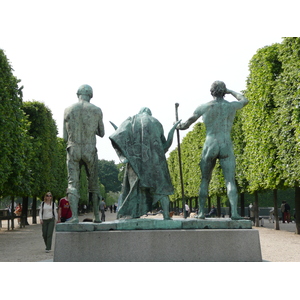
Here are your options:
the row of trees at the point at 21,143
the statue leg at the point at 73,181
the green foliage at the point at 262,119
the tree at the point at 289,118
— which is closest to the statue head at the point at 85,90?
the statue leg at the point at 73,181

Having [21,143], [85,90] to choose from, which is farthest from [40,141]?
[85,90]

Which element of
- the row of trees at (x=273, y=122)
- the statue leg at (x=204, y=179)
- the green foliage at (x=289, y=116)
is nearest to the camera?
the statue leg at (x=204, y=179)

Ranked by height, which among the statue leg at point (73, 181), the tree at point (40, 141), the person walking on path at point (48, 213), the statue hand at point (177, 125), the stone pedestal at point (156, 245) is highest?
the tree at point (40, 141)

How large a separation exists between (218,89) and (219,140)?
3.50ft

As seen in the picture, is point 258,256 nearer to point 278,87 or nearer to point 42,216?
point 42,216

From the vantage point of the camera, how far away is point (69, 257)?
26.8 feet

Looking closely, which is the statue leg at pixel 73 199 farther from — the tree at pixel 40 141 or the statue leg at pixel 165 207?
the tree at pixel 40 141

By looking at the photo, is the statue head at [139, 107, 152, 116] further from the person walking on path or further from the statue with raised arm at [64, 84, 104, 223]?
the person walking on path

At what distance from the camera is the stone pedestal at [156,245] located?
817 centimetres

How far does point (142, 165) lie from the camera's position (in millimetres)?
9148

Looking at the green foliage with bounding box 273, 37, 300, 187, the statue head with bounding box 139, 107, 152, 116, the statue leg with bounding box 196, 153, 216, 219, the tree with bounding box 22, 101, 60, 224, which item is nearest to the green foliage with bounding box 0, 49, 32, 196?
the tree with bounding box 22, 101, 60, 224

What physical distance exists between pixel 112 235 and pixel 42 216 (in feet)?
17.7

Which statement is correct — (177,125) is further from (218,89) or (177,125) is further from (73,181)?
(73,181)

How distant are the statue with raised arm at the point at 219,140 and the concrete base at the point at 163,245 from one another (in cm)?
70
